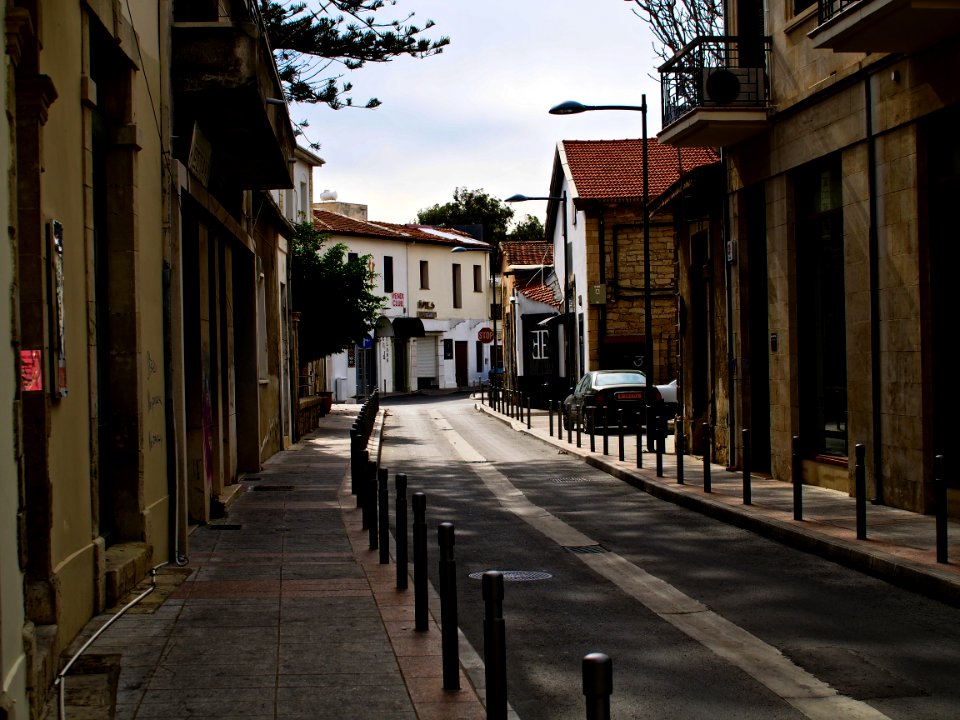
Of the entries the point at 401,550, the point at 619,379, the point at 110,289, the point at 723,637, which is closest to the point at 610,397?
the point at 619,379

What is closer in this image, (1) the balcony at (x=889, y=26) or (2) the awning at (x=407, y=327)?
(1) the balcony at (x=889, y=26)

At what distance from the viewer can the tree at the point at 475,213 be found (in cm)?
8281

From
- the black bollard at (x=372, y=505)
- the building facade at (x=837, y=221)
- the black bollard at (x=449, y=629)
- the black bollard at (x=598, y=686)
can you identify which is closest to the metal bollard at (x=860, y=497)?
the building facade at (x=837, y=221)

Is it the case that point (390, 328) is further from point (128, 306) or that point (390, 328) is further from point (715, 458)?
point (128, 306)

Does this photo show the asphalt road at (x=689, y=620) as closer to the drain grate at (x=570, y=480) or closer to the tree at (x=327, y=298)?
the drain grate at (x=570, y=480)

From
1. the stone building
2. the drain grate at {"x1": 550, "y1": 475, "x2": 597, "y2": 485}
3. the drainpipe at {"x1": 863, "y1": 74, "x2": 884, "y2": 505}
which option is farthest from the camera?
the drain grate at {"x1": 550, "y1": 475, "x2": 597, "y2": 485}

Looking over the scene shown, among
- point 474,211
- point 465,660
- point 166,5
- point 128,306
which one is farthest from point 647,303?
point 474,211

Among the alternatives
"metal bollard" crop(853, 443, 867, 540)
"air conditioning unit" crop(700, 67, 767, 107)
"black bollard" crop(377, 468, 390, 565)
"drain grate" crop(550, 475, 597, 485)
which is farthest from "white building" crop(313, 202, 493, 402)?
"metal bollard" crop(853, 443, 867, 540)

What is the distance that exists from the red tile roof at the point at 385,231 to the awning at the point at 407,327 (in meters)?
4.20

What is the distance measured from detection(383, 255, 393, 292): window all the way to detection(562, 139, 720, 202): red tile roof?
21.3 m

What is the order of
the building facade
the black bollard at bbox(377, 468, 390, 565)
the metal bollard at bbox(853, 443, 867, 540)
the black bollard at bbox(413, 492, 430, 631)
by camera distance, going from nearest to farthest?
the black bollard at bbox(413, 492, 430, 631), the black bollard at bbox(377, 468, 390, 565), the metal bollard at bbox(853, 443, 867, 540), the building facade

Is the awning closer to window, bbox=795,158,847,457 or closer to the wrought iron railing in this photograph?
the wrought iron railing

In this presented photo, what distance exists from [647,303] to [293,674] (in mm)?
16292

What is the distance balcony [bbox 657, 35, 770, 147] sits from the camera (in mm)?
15062
